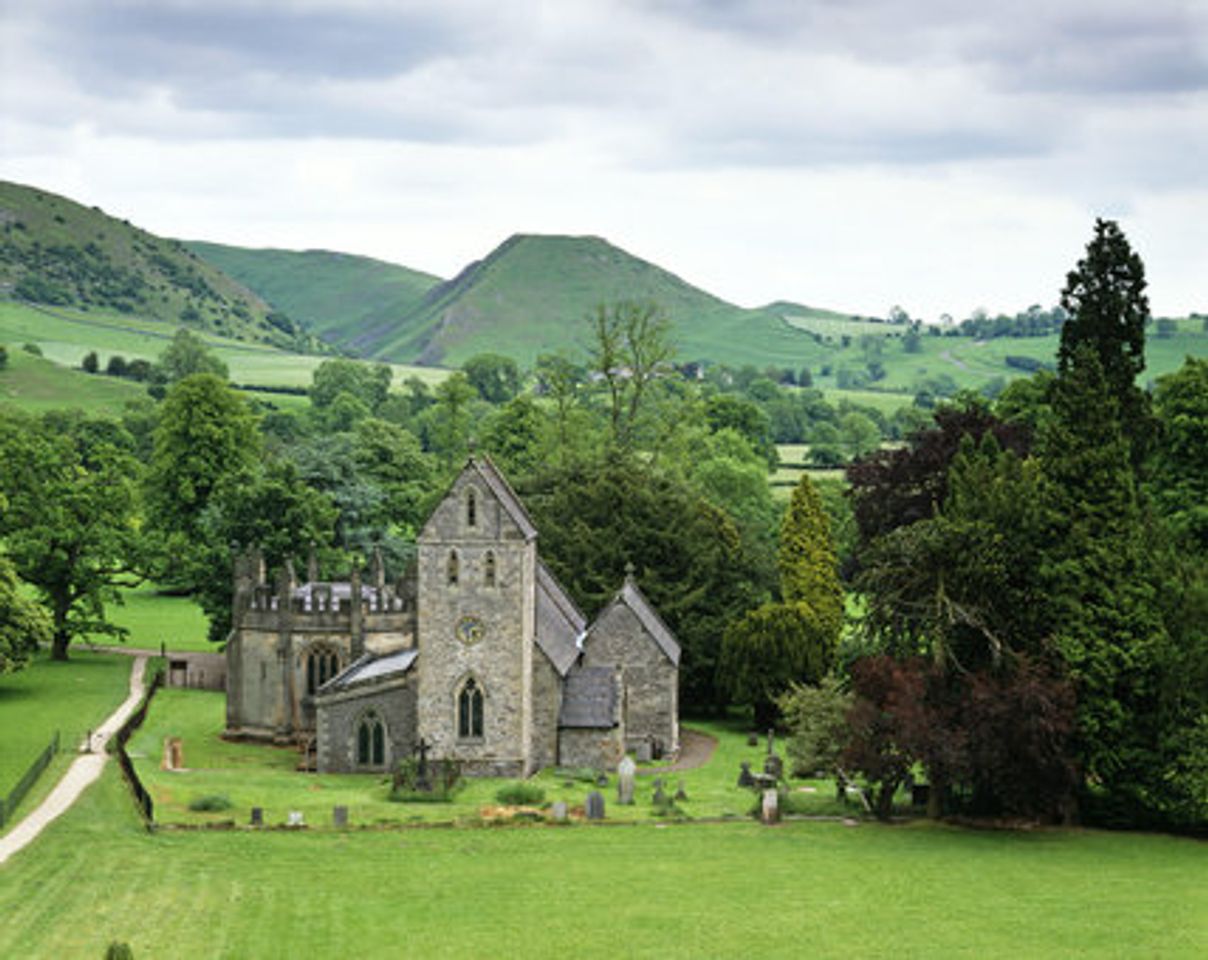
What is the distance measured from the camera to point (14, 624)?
204ft

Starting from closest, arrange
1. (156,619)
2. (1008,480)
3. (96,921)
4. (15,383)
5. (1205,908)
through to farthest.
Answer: (96,921)
(1205,908)
(1008,480)
(156,619)
(15,383)

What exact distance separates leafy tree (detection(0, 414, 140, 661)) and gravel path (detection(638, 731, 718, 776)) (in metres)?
27.9

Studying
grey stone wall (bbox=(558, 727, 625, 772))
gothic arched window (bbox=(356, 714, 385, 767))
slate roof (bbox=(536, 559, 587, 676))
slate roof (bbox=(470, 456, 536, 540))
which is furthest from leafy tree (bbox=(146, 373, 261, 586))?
grey stone wall (bbox=(558, 727, 625, 772))

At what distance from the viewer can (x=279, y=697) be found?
63094 mm

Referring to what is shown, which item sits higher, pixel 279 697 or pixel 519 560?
pixel 519 560

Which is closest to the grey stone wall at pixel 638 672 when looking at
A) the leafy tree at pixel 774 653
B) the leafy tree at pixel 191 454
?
the leafy tree at pixel 774 653

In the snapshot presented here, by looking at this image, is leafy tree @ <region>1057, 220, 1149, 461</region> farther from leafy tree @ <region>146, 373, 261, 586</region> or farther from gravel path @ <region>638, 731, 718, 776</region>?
leafy tree @ <region>146, 373, 261, 586</region>

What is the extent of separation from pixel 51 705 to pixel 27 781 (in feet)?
56.1

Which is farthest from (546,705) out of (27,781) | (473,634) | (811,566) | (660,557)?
(811,566)

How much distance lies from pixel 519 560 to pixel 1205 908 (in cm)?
2586

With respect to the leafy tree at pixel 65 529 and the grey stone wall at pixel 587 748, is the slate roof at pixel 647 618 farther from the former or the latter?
the leafy tree at pixel 65 529

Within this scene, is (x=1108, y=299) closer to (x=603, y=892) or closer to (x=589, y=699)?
(x=589, y=699)

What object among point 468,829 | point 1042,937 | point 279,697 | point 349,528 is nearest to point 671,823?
point 468,829

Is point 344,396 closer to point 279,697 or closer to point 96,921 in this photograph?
point 279,697
